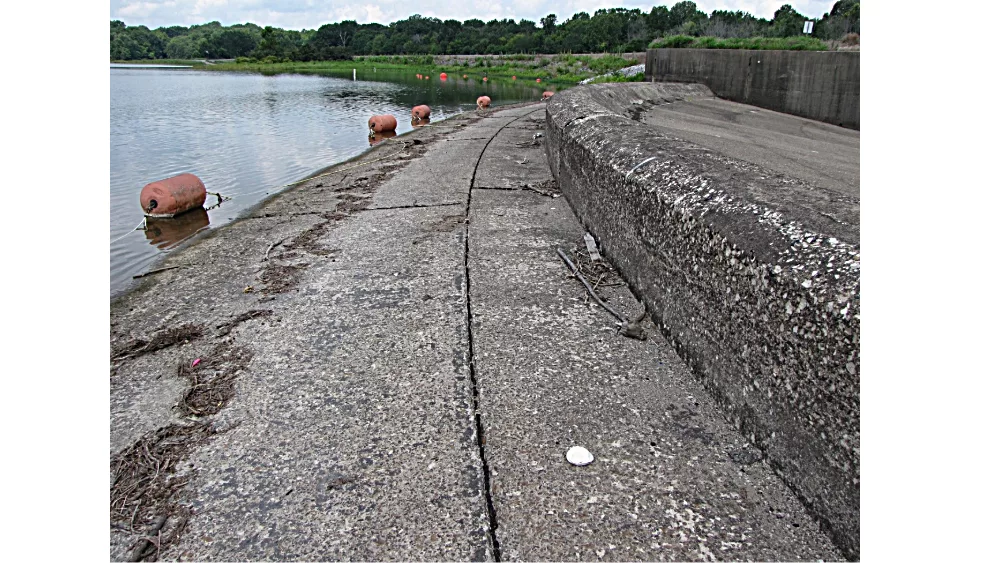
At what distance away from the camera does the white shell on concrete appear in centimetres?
195

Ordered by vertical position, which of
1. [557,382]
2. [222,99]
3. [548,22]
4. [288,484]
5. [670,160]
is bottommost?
[288,484]

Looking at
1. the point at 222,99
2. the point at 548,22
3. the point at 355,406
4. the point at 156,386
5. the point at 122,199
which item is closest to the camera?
the point at 355,406

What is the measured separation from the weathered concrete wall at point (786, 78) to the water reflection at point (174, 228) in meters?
8.57

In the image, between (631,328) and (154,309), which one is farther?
(154,309)

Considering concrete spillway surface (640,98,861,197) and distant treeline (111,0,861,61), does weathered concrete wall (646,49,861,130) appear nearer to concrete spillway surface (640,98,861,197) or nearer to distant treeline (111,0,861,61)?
concrete spillway surface (640,98,861,197)

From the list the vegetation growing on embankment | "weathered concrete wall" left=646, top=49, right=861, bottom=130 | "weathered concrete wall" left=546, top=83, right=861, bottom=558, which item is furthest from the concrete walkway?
the vegetation growing on embankment

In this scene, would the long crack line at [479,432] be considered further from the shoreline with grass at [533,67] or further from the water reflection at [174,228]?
the shoreline with grass at [533,67]

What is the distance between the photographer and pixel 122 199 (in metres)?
8.81

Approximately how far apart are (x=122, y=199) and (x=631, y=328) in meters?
9.07

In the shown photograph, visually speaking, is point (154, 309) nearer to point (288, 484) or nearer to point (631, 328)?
point (288, 484)

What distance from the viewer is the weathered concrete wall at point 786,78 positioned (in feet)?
30.8

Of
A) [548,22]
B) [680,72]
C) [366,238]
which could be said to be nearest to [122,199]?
[366,238]

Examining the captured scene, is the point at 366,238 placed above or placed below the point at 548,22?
below

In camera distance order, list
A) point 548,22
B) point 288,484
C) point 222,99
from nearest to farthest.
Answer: point 288,484
point 222,99
point 548,22
